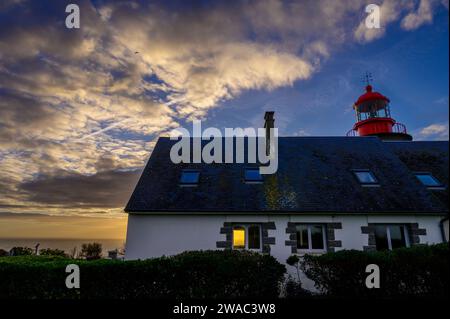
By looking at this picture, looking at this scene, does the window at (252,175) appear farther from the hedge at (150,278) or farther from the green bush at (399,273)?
the green bush at (399,273)

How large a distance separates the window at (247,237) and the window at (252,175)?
2.21 metres

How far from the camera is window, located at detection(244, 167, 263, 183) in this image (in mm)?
11562

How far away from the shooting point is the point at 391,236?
987 centimetres

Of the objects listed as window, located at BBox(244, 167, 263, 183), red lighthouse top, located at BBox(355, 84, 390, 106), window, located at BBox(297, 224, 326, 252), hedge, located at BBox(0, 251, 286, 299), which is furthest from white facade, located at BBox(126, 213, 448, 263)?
red lighthouse top, located at BBox(355, 84, 390, 106)

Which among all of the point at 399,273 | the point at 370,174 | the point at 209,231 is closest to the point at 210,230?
the point at 209,231

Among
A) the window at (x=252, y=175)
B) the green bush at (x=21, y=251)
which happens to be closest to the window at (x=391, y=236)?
the window at (x=252, y=175)

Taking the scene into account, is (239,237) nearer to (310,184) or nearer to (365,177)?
(310,184)

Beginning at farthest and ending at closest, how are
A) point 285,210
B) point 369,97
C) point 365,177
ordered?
point 369,97
point 365,177
point 285,210

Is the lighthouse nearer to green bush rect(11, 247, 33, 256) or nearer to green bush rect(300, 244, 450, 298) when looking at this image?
green bush rect(300, 244, 450, 298)

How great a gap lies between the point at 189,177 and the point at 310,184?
208 inches

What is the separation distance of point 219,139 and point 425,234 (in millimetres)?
10183

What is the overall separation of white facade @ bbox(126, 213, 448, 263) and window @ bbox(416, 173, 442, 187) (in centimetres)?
231

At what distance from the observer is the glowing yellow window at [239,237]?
9891mm
